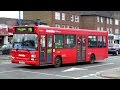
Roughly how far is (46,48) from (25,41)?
1.27 meters

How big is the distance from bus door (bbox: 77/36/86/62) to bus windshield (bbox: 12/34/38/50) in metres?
4.32

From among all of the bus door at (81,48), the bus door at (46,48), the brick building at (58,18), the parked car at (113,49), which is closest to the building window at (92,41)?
the bus door at (81,48)

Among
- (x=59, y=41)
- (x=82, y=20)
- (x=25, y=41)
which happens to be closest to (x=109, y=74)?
(x=59, y=41)

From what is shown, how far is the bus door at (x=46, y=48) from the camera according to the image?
1814 cm

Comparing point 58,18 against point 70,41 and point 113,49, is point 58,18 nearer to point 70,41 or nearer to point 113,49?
point 113,49

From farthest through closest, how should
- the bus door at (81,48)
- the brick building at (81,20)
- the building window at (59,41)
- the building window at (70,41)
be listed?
1. the brick building at (81,20)
2. the bus door at (81,48)
3. the building window at (70,41)
4. the building window at (59,41)

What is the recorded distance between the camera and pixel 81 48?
71.4 feet

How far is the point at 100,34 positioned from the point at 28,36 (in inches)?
290

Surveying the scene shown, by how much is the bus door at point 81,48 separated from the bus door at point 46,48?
317 cm

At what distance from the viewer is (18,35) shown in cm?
1875

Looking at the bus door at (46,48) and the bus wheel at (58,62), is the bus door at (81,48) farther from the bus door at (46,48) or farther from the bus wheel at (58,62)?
the bus door at (46,48)

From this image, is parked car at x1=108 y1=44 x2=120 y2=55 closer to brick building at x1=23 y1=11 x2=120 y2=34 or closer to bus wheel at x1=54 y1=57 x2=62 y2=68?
bus wheel at x1=54 y1=57 x2=62 y2=68
